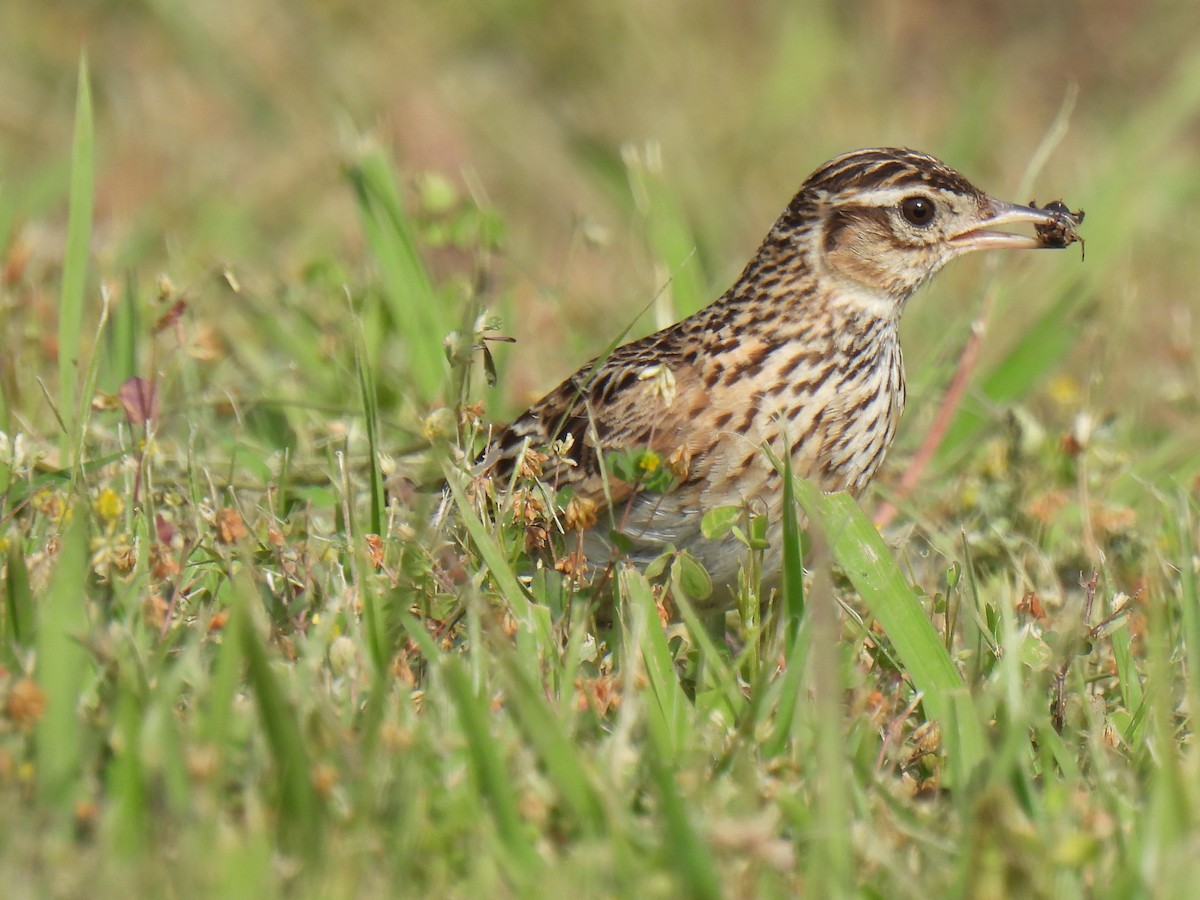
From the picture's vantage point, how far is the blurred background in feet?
21.5

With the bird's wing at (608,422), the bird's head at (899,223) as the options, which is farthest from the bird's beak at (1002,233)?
the bird's wing at (608,422)

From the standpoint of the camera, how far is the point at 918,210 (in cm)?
476

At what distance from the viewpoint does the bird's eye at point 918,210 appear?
4.75 metres

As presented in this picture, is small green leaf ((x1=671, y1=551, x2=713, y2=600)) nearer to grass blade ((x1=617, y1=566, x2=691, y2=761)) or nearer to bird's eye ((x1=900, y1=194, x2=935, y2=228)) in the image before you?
grass blade ((x1=617, y1=566, x2=691, y2=761))

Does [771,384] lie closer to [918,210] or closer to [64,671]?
[918,210]

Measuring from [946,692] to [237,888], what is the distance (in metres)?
1.45

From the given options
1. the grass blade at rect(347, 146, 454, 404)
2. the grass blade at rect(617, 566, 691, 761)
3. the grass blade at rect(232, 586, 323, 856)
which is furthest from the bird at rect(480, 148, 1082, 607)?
the grass blade at rect(232, 586, 323, 856)

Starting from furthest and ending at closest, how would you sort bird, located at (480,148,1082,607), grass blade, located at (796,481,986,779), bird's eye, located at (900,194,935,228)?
bird's eye, located at (900,194,935,228) < bird, located at (480,148,1082,607) < grass blade, located at (796,481,986,779)

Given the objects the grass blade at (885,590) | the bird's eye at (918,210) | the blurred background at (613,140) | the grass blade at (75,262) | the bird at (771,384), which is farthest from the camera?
the blurred background at (613,140)

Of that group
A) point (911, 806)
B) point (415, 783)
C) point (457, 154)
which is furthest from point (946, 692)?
point (457, 154)

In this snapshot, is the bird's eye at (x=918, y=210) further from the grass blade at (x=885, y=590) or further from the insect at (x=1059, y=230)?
the grass blade at (x=885, y=590)

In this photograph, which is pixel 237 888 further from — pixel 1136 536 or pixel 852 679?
pixel 1136 536

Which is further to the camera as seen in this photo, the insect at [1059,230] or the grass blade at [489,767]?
the insect at [1059,230]

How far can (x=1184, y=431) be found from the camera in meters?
5.88
